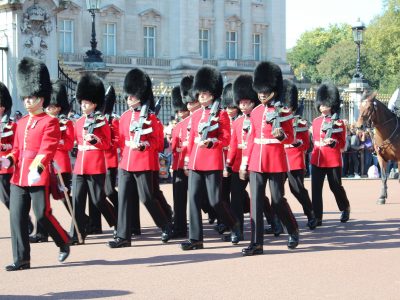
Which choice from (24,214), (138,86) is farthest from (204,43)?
(24,214)

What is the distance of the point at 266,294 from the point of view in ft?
20.6

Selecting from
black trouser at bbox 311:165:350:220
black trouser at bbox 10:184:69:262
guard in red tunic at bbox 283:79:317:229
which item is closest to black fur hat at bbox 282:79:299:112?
guard in red tunic at bbox 283:79:317:229

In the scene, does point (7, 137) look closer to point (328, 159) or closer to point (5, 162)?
point (5, 162)

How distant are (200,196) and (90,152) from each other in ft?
4.17

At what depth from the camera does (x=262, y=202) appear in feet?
27.3

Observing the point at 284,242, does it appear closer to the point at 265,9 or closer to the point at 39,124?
the point at 39,124

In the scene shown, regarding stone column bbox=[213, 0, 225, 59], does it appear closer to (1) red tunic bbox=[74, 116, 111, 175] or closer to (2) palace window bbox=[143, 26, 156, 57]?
(2) palace window bbox=[143, 26, 156, 57]

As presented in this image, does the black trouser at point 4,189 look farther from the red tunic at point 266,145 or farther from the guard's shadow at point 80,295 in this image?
the guard's shadow at point 80,295

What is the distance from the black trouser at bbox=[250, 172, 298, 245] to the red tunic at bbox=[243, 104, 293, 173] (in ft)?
0.27

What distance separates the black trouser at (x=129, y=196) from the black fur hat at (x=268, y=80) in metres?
1.39

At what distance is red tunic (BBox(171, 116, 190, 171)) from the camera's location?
9406mm

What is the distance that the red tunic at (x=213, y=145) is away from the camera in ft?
28.3

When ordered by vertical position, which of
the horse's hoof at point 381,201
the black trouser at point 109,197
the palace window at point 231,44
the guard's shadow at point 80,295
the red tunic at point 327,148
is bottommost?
the horse's hoof at point 381,201

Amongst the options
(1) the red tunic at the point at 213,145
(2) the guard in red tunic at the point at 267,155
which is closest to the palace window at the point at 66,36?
(1) the red tunic at the point at 213,145
